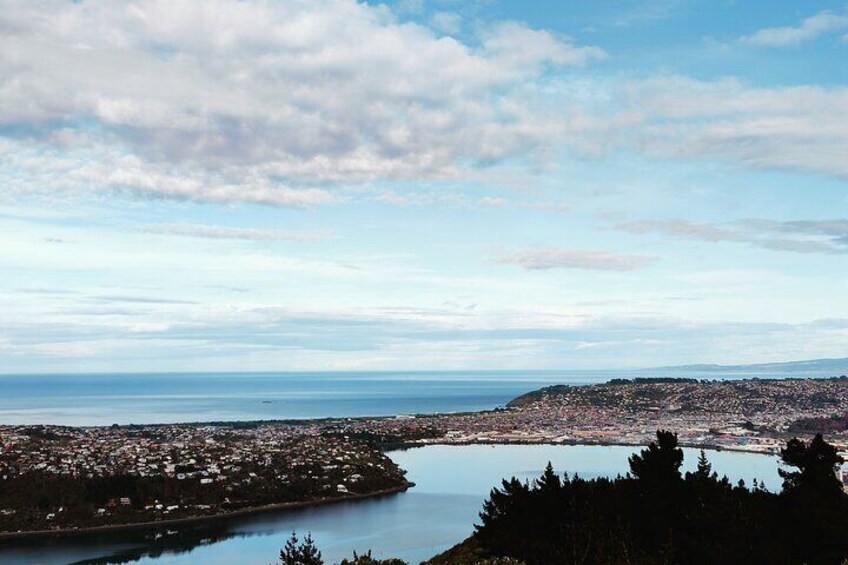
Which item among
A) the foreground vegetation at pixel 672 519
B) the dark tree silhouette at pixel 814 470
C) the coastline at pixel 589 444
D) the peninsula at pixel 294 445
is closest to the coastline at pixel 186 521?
the peninsula at pixel 294 445

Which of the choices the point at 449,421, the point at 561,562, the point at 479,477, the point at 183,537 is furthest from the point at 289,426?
the point at 561,562

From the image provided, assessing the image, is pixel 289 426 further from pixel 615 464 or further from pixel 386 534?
pixel 386 534

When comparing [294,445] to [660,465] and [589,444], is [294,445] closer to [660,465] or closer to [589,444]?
[589,444]

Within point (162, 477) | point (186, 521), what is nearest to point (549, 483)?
point (186, 521)

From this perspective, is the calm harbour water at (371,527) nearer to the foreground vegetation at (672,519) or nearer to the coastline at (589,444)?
the coastline at (589,444)

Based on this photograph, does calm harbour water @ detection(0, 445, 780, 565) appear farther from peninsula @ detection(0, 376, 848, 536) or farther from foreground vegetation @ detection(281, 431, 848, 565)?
foreground vegetation @ detection(281, 431, 848, 565)

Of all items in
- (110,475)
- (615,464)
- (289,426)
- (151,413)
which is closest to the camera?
(110,475)

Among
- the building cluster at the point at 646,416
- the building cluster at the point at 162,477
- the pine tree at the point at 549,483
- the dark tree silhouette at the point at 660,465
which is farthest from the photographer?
the building cluster at the point at 646,416
